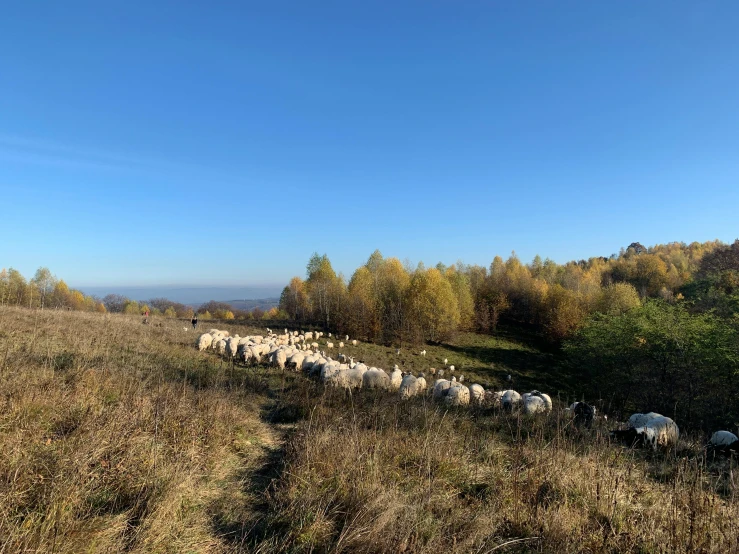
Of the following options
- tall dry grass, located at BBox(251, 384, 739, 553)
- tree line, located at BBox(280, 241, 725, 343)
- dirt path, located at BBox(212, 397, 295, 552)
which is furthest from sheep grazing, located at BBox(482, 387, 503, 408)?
tree line, located at BBox(280, 241, 725, 343)

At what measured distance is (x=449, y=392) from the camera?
1088cm

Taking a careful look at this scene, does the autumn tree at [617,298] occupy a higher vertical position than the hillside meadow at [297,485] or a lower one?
higher

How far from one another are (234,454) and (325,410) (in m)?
2.30

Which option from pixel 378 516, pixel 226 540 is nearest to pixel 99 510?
pixel 226 540

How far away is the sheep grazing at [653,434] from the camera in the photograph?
7.11 meters

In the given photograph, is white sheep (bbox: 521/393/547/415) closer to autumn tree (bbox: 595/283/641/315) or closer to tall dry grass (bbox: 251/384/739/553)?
tall dry grass (bbox: 251/384/739/553)

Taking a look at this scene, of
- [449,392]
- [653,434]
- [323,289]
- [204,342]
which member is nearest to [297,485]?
[653,434]

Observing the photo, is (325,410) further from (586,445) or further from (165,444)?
(586,445)

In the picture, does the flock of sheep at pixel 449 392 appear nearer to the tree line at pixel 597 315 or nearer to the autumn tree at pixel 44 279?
the tree line at pixel 597 315

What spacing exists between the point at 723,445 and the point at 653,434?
137cm

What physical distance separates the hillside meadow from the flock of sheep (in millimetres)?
1233

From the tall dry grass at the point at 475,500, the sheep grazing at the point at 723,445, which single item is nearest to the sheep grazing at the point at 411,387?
the tall dry grass at the point at 475,500

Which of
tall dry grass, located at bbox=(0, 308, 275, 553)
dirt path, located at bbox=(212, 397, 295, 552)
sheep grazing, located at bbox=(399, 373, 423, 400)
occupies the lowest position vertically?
sheep grazing, located at bbox=(399, 373, 423, 400)

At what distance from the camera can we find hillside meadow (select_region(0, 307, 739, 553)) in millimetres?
3031
